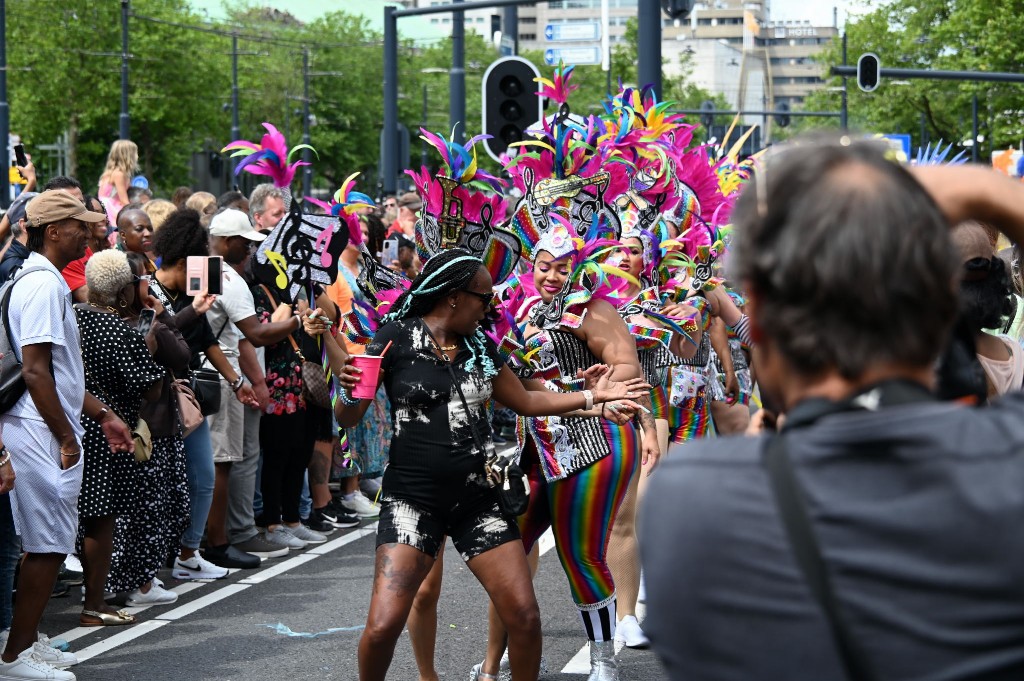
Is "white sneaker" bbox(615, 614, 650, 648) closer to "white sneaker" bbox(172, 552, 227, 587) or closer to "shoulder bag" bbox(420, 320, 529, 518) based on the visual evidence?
"shoulder bag" bbox(420, 320, 529, 518)

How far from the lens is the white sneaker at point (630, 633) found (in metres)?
6.59

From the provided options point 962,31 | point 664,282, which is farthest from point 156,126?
point 664,282

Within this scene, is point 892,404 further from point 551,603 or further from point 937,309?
point 551,603

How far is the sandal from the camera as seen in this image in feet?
22.9

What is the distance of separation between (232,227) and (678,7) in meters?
6.38

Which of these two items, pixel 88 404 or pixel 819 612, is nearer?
pixel 819 612

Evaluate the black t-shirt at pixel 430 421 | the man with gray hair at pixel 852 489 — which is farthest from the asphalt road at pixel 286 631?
the man with gray hair at pixel 852 489

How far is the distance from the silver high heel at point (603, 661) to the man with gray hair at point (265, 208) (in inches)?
167

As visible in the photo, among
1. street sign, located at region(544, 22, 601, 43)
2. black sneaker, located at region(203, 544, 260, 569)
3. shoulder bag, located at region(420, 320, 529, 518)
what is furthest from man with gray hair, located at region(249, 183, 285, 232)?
street sign, located at region(544, 22, 601, 43)

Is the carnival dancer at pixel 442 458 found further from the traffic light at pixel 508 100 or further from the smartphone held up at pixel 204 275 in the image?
the traffic light at pixel 508 100

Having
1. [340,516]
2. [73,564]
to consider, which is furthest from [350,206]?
[340,516]

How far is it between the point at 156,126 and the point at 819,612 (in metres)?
54.0

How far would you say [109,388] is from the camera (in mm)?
6961

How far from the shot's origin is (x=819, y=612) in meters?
1.67
